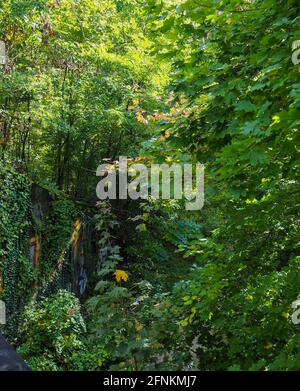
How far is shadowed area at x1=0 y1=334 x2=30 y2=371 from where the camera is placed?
3159mm

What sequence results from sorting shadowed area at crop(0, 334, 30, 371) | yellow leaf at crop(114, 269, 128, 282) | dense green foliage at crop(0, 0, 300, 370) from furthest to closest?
yellow leaf at crop(114, 269, 128, 282) < dense green foliage at crop(0, 0, 300, 370) < shadowed area at crop(0, 334, 30, 371)

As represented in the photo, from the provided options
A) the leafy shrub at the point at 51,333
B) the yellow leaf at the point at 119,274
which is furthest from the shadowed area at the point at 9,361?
the leafy shrub at the point at 51,333

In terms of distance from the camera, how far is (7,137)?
10.1m

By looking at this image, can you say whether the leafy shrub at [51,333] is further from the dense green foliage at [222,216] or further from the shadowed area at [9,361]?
the shadowed area at [9,361]

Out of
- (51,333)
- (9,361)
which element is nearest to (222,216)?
(9,361)

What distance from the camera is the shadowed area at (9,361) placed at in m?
3.16

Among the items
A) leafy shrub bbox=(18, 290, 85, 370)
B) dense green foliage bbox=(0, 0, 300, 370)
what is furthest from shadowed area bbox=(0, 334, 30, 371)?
leafy shrub bbox=(18, 290, 85, 370)

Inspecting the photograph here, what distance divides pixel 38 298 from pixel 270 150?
782cm

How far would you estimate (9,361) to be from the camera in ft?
10.8

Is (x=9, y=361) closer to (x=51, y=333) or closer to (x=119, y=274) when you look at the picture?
(x=119, y=274)

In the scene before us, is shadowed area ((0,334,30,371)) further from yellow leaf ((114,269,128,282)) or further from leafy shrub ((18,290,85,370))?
leafy shrub ((18,290,85,370))

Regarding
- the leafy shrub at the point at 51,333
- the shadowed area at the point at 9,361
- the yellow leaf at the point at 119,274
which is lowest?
the leafy shrub at the point at 51,333

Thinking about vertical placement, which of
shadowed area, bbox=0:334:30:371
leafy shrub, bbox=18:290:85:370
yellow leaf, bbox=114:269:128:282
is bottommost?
leafy shrub, bbox=18:290:85:370

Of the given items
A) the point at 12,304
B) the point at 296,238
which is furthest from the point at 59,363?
the point at 296,238
